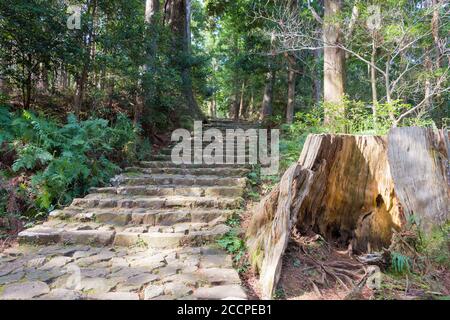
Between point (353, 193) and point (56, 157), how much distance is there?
4.45 m

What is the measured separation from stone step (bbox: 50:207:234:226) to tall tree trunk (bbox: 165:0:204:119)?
246 inches

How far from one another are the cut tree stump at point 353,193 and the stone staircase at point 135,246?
63 cm

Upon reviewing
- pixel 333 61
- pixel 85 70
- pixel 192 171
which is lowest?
pixel 192 171

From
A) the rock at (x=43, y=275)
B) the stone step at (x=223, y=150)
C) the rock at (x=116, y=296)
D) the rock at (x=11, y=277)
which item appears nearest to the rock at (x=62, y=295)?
the rock at (x=116, y=296)

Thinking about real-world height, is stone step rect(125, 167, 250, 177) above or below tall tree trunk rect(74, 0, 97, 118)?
below

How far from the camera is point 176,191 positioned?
522 cm

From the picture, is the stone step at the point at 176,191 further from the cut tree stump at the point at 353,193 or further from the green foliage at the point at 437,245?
the green foliage at the point at 437,245

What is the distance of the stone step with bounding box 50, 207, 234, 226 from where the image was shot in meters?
4.33

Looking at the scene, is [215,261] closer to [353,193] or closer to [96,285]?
[96,285]

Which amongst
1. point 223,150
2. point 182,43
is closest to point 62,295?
point 223,150

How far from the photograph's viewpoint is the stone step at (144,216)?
4332 millimetres

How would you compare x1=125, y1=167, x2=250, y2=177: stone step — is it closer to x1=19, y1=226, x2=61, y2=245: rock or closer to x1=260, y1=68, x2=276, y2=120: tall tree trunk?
x1=19, y1=226, x2=61, y2=245: rock

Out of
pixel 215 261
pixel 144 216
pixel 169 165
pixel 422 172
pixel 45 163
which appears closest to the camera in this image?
pixel 422 172

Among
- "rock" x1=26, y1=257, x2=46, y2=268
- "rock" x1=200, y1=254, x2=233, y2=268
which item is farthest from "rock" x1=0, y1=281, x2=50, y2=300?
"rock" x1=200, y1=254, x2=233, y2=268
